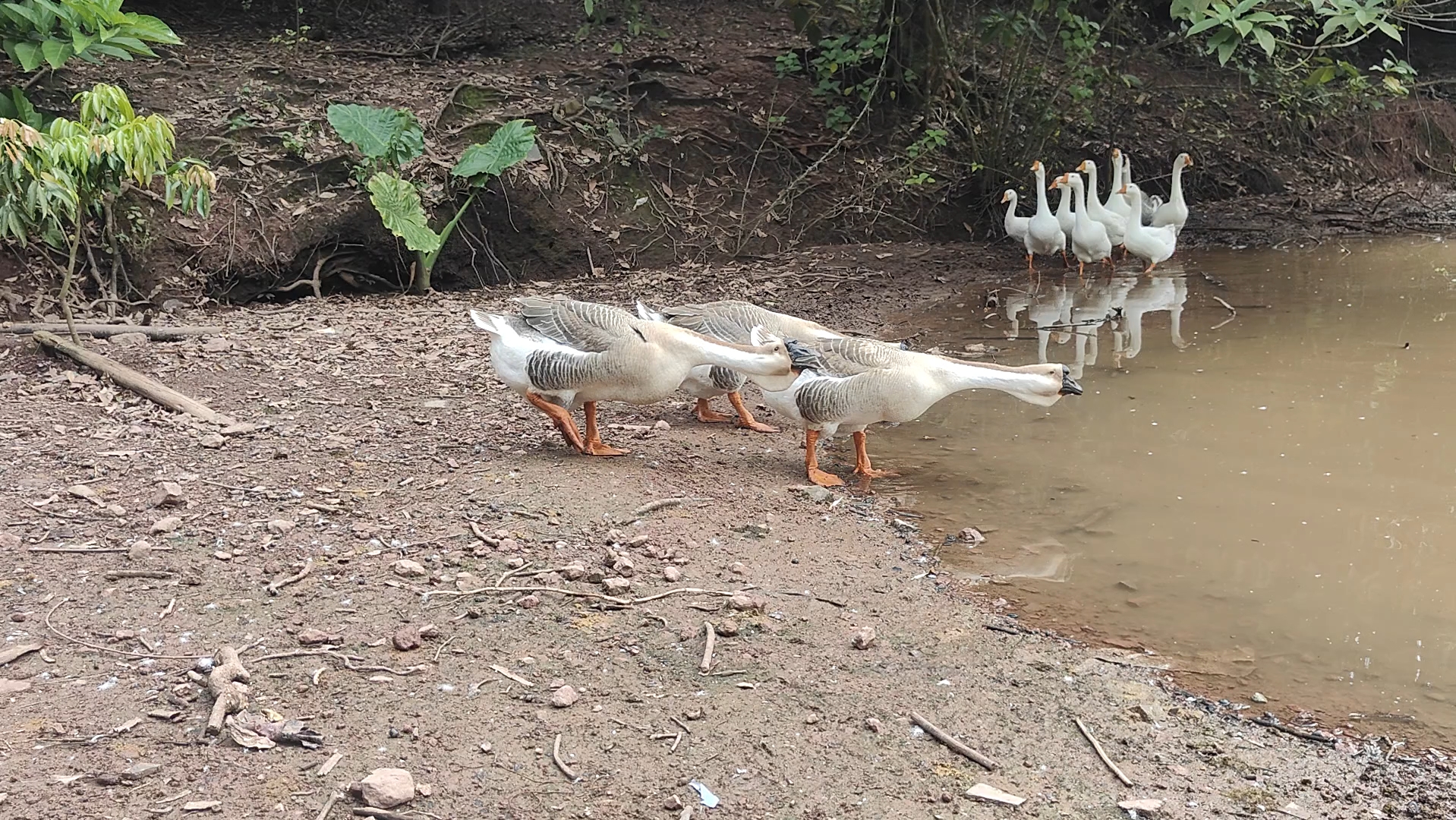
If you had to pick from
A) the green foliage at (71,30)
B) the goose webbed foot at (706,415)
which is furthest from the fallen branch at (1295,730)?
the green foliage at (71,30)

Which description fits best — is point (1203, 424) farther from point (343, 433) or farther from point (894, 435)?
point (343, 433)

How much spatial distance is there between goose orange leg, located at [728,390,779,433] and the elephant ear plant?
4.08 meters

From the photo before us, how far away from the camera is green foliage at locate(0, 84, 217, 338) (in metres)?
5.64

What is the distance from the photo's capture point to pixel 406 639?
138 inches

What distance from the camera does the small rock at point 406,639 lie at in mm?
3482

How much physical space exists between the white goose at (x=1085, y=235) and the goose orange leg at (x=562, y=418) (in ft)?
21.9

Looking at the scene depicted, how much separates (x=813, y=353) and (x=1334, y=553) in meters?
2.50

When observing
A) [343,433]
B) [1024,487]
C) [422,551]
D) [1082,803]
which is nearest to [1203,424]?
[1024,487]

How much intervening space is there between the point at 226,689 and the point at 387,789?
69 cm

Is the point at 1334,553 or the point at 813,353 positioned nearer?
the point at 1334,553

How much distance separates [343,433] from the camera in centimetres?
577

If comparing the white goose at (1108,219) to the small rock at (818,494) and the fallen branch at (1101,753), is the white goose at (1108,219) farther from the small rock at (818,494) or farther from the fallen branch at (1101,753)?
the fallen branch at (1101,753)

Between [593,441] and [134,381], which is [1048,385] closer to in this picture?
[593,441]

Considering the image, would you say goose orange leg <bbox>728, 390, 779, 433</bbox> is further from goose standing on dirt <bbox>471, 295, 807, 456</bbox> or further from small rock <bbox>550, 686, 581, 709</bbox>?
small rock <bbox>550, 686, 581, 709</bbox>
